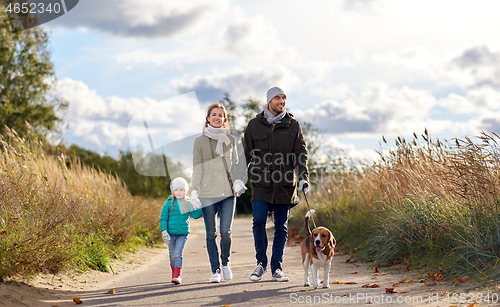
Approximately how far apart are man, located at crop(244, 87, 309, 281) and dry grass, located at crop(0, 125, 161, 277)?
263 cm

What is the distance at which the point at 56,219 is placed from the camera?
6285 millimetres

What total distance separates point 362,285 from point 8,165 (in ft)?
20.2

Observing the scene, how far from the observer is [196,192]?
583 cm

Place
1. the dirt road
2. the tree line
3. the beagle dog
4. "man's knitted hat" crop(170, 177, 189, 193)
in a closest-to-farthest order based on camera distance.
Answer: the dirt road
the beagle dog
"man's knitted hat" crop(170, 177, 189, 193)
the tree line

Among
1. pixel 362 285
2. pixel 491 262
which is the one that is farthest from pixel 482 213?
pixel 362 285

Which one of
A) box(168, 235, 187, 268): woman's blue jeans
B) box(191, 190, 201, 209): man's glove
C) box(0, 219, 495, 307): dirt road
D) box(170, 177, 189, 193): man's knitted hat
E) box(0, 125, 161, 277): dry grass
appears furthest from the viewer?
box(170, 177, 189, 193): man's knitted hat

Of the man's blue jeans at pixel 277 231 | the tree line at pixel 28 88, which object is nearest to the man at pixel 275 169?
the man's blue jeans at pixel 277 231

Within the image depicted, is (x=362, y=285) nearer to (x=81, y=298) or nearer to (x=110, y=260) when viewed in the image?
(x=81, y=298)

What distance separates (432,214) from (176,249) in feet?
12.2

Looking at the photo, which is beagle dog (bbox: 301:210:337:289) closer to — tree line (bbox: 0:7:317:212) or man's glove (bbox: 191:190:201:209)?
man's glove (bbox: 191:190:201:209)

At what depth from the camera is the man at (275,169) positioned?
5898mm

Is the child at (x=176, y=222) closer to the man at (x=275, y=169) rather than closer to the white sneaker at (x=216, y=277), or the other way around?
the white sneaker at (x=216, y=277)

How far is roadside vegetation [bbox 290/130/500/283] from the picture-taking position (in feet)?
18.0

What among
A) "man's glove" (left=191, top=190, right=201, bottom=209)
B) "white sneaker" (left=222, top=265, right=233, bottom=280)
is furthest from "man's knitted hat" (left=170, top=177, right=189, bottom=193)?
"white sneaker" (left=222, top=265, right=233, bottom=280)
